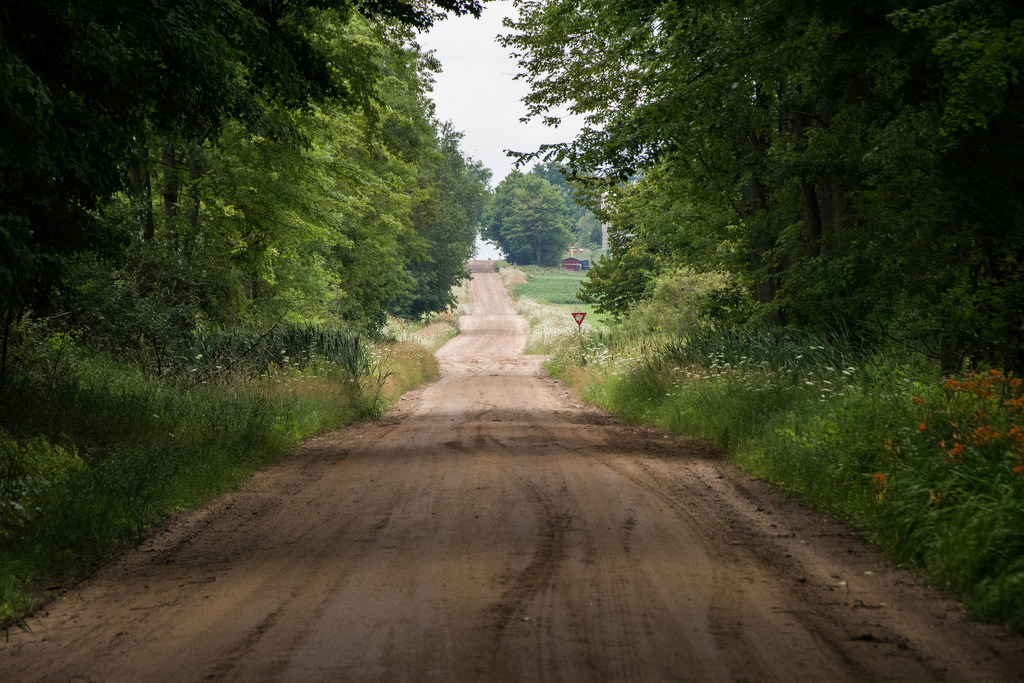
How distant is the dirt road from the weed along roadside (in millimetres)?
292

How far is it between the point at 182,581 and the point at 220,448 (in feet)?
17.2

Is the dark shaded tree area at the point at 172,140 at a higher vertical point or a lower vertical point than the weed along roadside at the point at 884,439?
higher

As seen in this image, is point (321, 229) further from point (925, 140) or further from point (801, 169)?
point (925, 140)

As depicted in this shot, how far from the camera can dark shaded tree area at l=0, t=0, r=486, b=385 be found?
8.22m

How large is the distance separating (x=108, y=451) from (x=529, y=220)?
141 m

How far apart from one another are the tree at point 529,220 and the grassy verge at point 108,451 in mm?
132408

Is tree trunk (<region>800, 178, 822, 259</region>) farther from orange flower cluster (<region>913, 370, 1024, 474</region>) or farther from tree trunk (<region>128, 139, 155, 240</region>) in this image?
tree trunk (<region>128, 139, 155, 240</region>)

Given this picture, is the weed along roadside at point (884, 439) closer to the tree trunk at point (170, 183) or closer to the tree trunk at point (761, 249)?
the tree trunk at point (761, 249)

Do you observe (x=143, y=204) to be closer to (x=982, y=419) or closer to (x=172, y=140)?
(x=172, y=140)

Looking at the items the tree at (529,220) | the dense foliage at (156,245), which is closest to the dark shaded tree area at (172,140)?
the dense foliage at (156,245)

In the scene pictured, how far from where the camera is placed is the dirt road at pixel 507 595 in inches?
186

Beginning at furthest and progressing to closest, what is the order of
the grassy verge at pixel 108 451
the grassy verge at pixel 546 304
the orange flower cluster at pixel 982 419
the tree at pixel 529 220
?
1. the tree at pixel 529 220
2. the grassy verge at pixel 546 304
3. the grassy verge at pixel 108 451
4. the orange flower cluster at pixel 982 419

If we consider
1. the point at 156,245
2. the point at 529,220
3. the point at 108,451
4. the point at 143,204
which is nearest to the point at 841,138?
the point at 108,451

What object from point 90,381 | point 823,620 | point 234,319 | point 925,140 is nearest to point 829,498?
point 823,620
